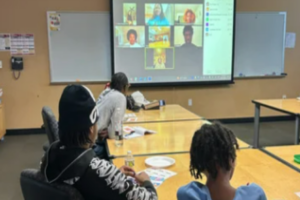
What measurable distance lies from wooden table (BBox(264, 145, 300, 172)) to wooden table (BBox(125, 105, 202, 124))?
1175mm

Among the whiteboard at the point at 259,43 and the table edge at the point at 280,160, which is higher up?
the whiteboard at the point at 259,43

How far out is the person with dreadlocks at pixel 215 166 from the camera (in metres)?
1.25

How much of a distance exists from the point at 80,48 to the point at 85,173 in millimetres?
4292

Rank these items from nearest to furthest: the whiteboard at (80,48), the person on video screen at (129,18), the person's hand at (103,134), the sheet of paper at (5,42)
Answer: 1. the person's hand at (103,134)
2. the sheet of paper at (5,42)
3. the whiteboard at (80,48)
4. the person on video screen at (129,18)

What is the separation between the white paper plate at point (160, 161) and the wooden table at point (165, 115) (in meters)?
1.17

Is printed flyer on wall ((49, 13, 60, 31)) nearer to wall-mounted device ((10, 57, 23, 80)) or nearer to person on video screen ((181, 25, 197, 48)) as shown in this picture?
wall-mounted device ((10, 57, 23, 80))

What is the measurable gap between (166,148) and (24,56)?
3.71 meters

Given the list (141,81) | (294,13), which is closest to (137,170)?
(141,81)

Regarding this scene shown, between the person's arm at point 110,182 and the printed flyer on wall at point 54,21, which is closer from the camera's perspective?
the person's arm at point 110,182

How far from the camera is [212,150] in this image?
1254 mm

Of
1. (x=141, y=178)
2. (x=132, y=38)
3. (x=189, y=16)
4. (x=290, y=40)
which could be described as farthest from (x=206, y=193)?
(x=290, y=40)

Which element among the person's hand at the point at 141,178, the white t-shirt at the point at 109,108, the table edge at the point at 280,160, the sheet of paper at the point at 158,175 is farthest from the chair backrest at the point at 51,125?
the table edge at the point at 280,160

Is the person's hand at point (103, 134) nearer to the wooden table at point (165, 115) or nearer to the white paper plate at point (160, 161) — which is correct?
the wooden table at point (165, 115)

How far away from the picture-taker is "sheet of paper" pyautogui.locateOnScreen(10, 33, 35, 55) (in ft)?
17.0
